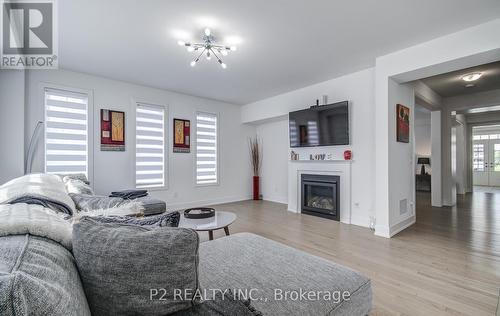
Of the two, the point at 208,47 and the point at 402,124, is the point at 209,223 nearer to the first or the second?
the point at 208,47

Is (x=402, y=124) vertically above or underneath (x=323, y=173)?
above

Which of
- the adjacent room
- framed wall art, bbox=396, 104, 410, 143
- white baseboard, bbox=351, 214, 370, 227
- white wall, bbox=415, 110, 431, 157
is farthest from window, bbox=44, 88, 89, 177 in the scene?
white wall, bbox=415, 110, 431, 157

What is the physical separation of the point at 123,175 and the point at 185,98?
2.12 m

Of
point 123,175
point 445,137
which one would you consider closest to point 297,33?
point 123,175

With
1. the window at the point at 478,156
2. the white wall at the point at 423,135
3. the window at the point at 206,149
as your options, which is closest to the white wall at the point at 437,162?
the white wall at the point at 423,135

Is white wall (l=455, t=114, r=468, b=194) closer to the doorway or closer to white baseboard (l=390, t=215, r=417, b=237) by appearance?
the doorway

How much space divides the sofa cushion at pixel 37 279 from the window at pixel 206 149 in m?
A: 4.66

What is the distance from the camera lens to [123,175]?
4297 mm

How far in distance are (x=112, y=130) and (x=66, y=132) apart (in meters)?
0.67

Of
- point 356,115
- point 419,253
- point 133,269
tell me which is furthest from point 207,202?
point 133,269

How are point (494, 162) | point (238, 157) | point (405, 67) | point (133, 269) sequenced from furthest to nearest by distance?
1. point (494, 162)
2. point (238, 157)
3. point (405, 67)
4. point (133, 269)

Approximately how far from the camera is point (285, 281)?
3.58 feet

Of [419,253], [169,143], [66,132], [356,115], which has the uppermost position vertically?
[356,115]

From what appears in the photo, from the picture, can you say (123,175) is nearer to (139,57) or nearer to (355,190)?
(139,57)
